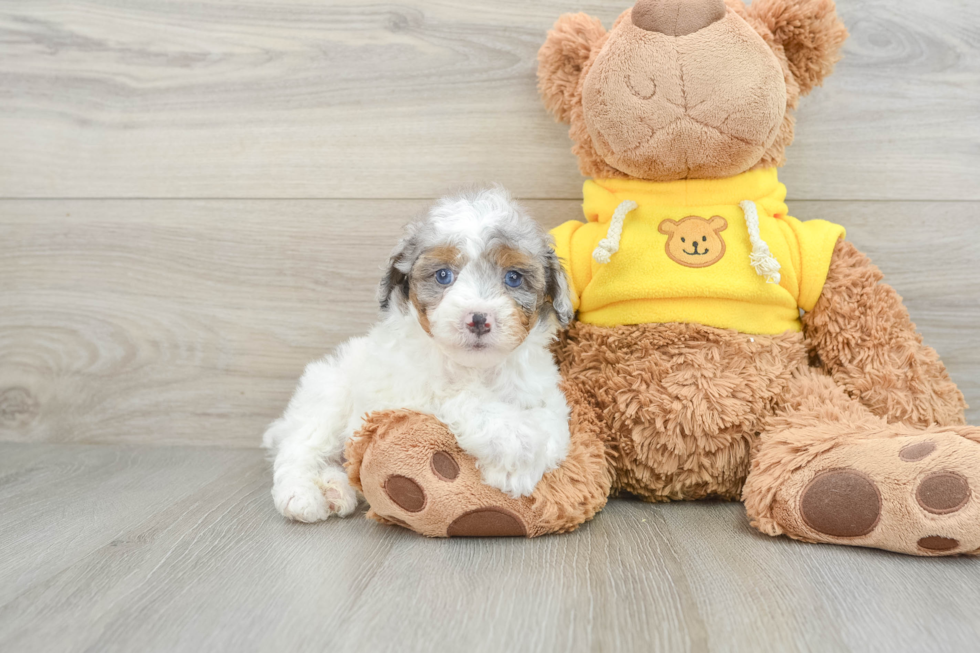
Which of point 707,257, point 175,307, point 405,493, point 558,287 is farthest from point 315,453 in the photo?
point 707,257

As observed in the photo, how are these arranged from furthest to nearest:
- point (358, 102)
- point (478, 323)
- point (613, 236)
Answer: point (358, 102)
point (613, 236)
point (478, 323)

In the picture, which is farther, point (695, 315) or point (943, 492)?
point (695, 315)

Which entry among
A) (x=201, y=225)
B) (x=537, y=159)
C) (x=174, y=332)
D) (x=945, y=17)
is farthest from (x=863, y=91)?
(x=174, y=332)

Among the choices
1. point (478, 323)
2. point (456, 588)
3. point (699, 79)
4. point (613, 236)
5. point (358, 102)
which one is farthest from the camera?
point (358, 102)

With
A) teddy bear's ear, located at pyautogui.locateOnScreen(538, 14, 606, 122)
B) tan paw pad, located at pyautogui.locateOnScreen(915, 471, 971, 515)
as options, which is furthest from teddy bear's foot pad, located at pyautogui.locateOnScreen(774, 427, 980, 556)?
teddy bear's ear, located at pyautogui.locateOnScreen(538, 14, 606, 122)

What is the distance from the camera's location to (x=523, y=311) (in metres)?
1.20

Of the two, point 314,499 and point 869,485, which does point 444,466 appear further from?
point 869,485

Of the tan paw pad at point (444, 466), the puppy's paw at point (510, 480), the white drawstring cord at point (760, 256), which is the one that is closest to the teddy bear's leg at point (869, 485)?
the white drawstring cord at point (760, 256)

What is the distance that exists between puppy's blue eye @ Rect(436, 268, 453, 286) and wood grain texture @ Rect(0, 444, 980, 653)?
1.42 ft

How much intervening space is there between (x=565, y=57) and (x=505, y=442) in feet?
2.65

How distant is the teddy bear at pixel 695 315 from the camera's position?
3.93 ft

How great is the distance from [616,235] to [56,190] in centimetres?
144

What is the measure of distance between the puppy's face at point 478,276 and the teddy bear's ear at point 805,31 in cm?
61

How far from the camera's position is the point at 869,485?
1098mm
